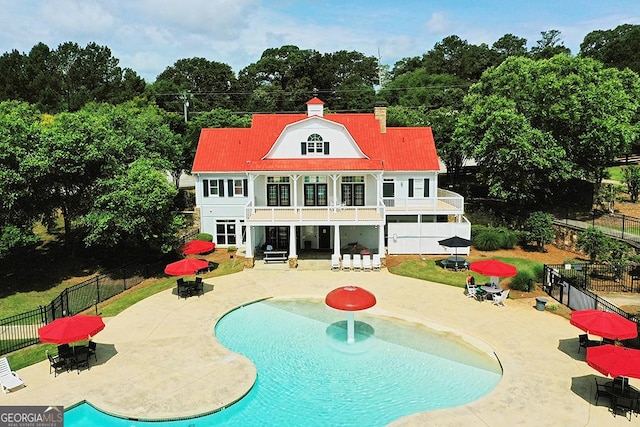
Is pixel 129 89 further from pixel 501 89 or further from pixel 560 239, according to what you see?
pixel 560 239

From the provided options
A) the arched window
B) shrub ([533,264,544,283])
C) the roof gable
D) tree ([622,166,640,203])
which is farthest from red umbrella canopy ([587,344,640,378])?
tree ([622,166,640,203])

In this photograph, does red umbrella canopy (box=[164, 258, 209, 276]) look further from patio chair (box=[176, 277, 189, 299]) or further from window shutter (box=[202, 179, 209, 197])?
window shutter (box=[202, 179, 209, 197])

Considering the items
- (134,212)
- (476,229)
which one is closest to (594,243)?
(476,229)

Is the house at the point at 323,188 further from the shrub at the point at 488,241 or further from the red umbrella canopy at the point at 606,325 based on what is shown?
Result: the red umbrella canopy at the point at 606,325

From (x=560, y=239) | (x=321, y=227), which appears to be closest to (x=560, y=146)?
(x=560, y=239)

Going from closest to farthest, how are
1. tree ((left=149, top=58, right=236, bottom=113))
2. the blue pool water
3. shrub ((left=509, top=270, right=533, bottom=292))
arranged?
1. the blue pool water
2. shrub ((left=509, top=270, right=533, bottom=292))
3. tree ((left=149, top=58, right=236, bottom=113))

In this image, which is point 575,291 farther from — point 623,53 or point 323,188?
point 623,53

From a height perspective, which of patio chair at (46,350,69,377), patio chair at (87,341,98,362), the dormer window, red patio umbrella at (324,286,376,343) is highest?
the dormer window
